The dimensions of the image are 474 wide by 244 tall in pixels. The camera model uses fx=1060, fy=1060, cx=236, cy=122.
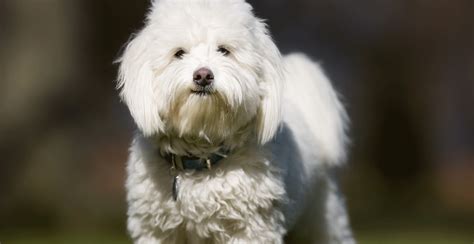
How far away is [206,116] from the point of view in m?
5.70

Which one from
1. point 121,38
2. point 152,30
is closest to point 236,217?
point 152,30

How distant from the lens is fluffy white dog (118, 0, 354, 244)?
5.66 m

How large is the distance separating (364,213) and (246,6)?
1120cm

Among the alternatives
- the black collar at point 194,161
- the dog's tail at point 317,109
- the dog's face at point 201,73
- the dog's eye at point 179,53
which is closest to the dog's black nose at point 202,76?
the dog's face at point 201,73

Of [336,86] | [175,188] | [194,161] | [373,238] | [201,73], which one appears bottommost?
[175,188]

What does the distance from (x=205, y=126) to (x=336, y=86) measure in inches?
414

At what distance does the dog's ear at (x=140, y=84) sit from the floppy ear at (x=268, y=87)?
57 centimetres

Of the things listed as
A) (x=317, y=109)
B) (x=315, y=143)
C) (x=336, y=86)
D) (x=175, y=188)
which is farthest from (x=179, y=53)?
(x=336, y=86)

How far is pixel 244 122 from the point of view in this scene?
5.86 metres

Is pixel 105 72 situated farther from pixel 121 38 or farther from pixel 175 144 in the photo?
pixel 175 144

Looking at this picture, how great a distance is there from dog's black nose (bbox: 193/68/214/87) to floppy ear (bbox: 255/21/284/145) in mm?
471

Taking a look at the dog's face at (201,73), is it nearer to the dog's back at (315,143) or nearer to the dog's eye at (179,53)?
the dog's eye at (179,53)

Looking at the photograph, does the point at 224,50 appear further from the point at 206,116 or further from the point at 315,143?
the point at 315,143

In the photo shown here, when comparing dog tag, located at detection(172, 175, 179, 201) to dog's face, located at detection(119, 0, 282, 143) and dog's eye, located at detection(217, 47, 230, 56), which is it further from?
dog's eye, located at detection(217, 47, 230, 56)
